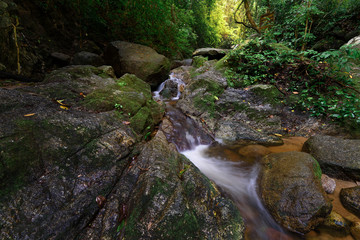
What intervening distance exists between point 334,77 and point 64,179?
7.46 m

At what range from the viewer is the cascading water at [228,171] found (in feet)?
7.61

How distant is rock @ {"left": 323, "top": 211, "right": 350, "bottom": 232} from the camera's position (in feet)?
7.15

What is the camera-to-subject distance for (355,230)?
7.00ft

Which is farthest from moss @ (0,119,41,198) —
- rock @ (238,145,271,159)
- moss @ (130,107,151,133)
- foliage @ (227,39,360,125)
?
foliage @ (227,39,360,125)

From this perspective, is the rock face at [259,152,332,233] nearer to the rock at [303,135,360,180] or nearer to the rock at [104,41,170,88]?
the rock at [303,135,360,180]

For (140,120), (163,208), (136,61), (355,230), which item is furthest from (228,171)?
(136,61)

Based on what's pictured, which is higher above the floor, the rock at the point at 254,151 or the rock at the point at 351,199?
the rock at the point at 351,199

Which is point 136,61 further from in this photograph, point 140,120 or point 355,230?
point 355,230

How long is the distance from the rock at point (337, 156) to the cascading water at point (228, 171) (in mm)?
1314

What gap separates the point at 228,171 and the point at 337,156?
224cm

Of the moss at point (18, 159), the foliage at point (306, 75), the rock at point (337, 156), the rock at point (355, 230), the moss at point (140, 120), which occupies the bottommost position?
the moss at point (18, 159)

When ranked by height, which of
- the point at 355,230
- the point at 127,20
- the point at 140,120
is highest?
the point at 127,20

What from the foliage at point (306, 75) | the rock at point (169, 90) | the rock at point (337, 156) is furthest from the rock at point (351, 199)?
the rock at point (169, 90)

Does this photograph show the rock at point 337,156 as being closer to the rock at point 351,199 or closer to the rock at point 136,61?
the rock at point 351,199
